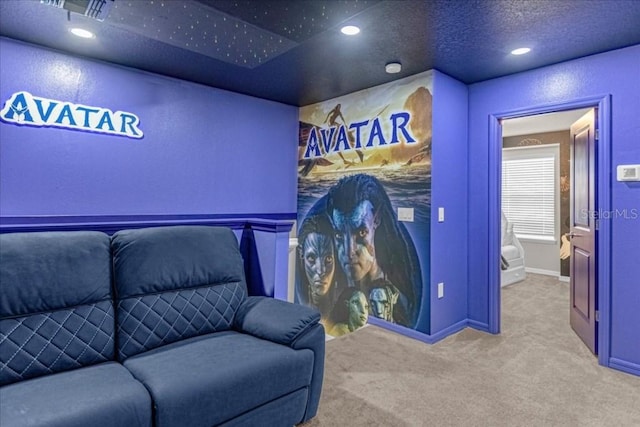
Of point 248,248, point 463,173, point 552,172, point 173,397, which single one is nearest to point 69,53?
point 248,248

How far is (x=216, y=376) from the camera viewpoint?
1653 mm

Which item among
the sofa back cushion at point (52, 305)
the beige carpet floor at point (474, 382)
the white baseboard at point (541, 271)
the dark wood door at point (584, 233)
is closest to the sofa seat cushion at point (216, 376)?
the sofa back cushion at point (52, 305)

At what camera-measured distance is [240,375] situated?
5.59 feet

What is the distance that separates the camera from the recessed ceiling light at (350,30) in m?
2.40

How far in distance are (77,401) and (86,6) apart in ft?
6.94

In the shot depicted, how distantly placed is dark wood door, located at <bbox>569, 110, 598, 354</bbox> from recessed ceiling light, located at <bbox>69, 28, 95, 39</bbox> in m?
3.76

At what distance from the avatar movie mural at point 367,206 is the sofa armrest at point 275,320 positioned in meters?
1.47

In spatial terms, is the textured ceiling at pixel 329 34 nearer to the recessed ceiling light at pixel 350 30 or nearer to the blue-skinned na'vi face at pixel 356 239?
the recessed ceiling light at pixel 350 30

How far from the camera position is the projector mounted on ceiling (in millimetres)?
2143

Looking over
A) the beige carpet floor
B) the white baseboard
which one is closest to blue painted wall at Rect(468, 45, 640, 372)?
the beige carpet floor

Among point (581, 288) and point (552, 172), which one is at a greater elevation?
point (552, 172)

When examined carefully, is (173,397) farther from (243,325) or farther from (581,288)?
(581,288)

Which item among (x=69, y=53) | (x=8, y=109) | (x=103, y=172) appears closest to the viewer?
(x=8, y=109)

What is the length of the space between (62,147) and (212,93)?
1.41 m
